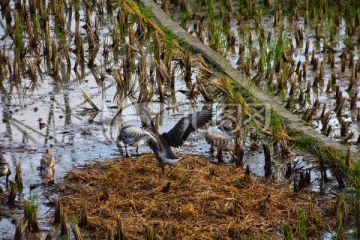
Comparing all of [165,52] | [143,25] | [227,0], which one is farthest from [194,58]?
[227,0]

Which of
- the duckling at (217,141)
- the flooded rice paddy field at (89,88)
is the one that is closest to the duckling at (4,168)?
the flooded rice paddy field at (89,88)

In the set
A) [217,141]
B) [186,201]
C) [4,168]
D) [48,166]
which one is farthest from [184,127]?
[4,168]

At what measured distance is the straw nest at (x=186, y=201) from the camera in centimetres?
535

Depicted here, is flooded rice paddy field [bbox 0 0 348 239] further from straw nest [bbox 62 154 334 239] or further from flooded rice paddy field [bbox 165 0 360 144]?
straw nest [bbox 62 154 334 239]

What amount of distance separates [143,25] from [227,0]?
1562mm

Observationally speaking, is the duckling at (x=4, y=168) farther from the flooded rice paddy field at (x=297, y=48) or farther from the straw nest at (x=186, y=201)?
the flooded rice paddy field at (x=297, y=48)

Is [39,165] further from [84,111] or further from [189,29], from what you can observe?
[189,29]

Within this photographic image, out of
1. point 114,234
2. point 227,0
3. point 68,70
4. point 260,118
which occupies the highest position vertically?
point 227,0

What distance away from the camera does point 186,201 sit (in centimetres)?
580

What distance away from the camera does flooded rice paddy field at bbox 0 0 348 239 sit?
263 inches

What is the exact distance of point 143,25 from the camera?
10125 mm

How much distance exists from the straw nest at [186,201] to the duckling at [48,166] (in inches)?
6.4

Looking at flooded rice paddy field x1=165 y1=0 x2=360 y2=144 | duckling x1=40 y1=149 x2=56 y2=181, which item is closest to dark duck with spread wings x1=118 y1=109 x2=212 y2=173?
duckling x1=40 y1=149 x2=56 y2=181

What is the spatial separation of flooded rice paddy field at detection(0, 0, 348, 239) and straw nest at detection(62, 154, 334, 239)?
10.6 inches
